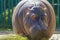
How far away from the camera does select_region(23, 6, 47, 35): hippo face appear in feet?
13.3

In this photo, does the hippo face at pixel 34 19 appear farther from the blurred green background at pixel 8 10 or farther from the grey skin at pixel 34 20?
the blurred green background at pixel 8 10

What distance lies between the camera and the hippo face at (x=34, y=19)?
4059mm

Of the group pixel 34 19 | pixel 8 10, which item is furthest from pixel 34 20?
pixel 8 10

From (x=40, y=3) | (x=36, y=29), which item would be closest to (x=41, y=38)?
(x=36, y=29)

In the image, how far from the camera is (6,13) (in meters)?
9.77

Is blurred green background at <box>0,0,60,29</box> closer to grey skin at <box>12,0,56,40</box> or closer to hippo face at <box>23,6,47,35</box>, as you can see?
grey skin at <box>12,0,56,40</box>

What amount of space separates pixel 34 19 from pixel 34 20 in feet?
0.05

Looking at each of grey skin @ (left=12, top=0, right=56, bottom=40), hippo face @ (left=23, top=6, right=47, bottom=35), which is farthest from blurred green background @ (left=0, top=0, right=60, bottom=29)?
hippo face @ (left=23, top=6, right=47, bottom=35)

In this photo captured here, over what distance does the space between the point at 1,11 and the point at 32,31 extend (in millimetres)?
5580

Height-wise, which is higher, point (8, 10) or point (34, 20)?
point (34, 20)

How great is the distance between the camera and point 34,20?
13.9 ft

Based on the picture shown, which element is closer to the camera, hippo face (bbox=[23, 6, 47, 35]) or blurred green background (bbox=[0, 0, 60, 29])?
hippo face (bbox=[23, 6, 47, 35])

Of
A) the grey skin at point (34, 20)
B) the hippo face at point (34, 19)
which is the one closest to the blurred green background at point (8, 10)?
the grey skin at point (34, 20)

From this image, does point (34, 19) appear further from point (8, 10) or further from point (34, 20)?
point (8, 10)
